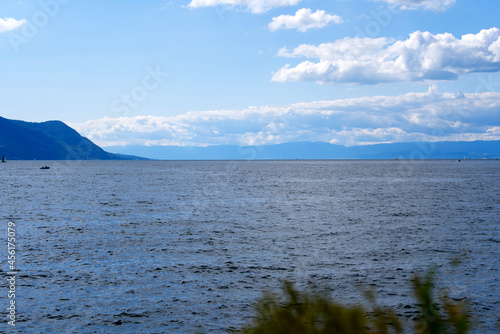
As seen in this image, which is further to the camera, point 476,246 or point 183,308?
point 476,246

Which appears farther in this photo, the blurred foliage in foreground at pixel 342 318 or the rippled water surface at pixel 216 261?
the rippled water surface at pixel 216 261

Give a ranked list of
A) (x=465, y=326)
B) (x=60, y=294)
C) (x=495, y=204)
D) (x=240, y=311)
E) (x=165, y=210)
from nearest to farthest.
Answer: (x=465, y=326)
(x=240, y=311)
(x=60, y=294)
(x=165, y=210)
(x=495, y=204)

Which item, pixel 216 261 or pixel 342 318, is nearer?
pixel 342 318

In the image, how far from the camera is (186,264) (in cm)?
2875

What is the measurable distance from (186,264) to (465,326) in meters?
24.4

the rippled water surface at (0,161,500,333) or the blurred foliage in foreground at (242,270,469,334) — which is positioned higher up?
the blurred foliage in foreground at (242,270,469,334)

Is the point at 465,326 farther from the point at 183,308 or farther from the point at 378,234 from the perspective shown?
the point at 378,234

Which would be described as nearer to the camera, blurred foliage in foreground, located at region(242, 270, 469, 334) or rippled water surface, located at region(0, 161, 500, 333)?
blurred foliage in foreground, located at region(242, 270, 469, 334)

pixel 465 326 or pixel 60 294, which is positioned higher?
pixel 465 326

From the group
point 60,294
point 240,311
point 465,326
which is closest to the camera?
point 465,326

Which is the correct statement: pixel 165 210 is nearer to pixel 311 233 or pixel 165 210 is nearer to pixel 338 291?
pixel 311 233

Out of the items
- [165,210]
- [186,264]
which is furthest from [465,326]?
[165,210]

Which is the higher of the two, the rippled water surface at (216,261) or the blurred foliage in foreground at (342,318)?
the blurred foliage in foreground at (342,318)

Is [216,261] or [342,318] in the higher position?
[342,318]
